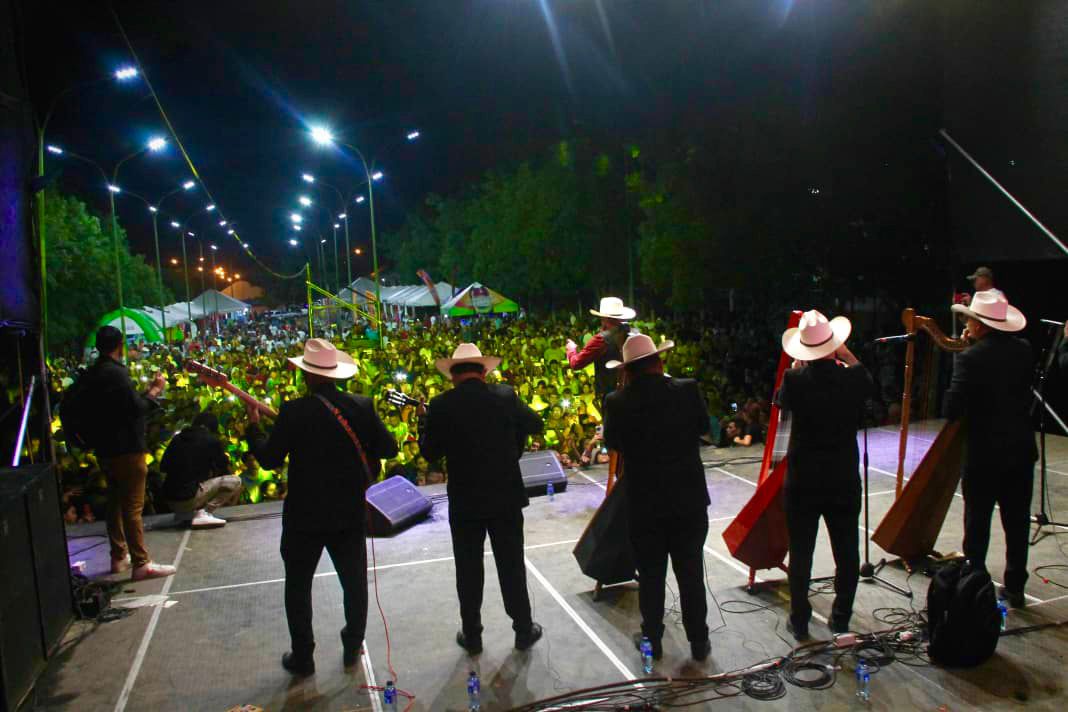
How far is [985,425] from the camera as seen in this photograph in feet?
15.9

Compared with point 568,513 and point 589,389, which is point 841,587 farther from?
point 589,389

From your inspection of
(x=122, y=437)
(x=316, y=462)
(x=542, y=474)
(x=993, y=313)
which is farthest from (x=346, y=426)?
(x=542, y=474)

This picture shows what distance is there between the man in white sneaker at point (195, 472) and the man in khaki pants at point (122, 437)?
1076 millimetres

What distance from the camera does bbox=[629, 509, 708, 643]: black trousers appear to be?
4.31 meters

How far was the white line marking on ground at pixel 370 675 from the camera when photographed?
412cm

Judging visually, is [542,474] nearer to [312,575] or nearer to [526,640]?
[526,640]

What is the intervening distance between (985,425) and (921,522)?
1008mm

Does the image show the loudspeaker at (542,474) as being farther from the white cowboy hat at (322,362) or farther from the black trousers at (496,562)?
the white cowboy hat at (322,362)

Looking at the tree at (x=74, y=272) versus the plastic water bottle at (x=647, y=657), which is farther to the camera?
the tree at (x=74, y=272)

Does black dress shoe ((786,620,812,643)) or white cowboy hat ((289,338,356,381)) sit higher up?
white cowboy hat ((289,338,356,381))

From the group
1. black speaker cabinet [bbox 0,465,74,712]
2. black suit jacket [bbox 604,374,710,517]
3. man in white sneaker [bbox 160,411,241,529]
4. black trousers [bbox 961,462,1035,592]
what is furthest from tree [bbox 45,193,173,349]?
black trousers [bbox 961,462,1035,592]

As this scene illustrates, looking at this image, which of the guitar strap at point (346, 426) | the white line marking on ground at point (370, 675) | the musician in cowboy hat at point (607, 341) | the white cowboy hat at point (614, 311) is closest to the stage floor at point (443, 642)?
the white line marking on ground at point (370, 675)

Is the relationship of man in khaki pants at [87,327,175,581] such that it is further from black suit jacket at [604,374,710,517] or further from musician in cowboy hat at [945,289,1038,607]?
musician in cowboy hat at [945,289,1038,607]

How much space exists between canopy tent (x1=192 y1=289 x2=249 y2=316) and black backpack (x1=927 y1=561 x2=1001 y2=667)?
113 feet
